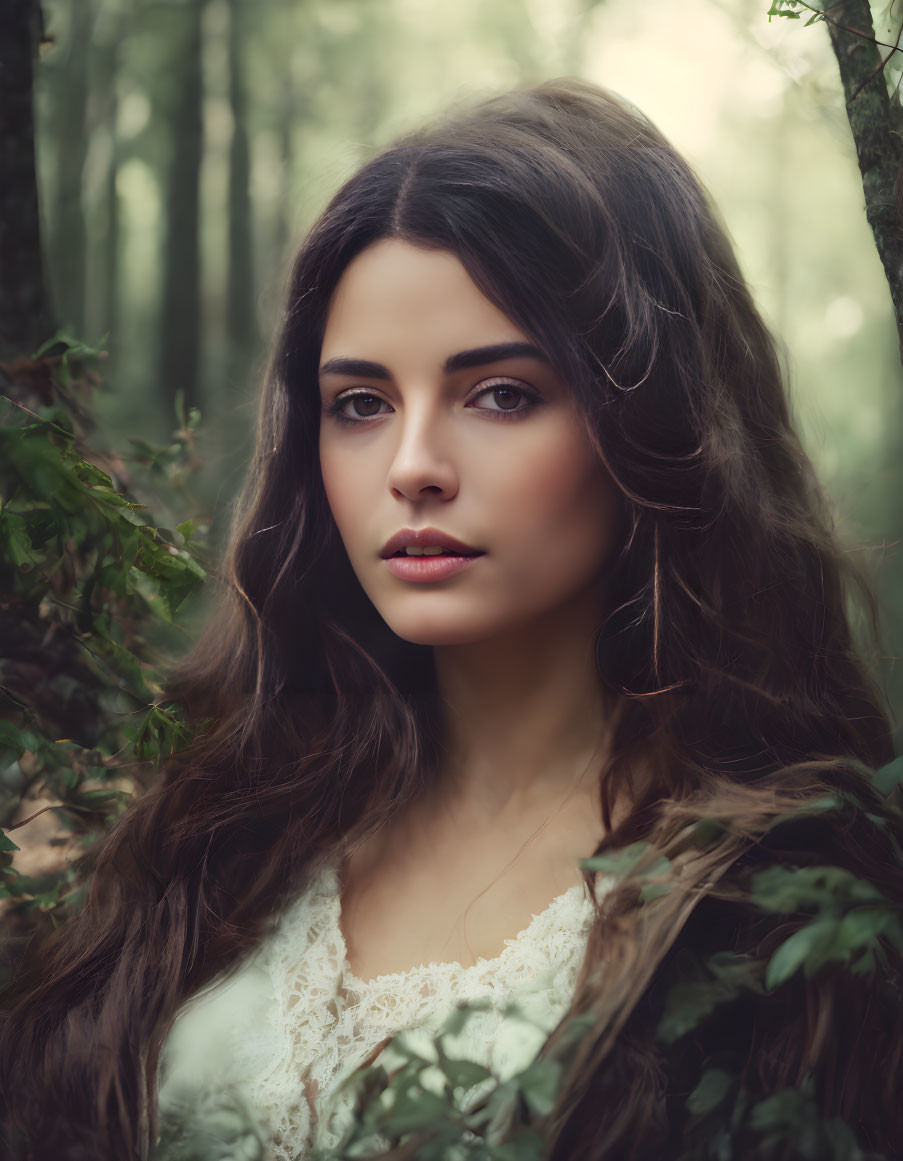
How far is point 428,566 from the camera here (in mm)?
1351

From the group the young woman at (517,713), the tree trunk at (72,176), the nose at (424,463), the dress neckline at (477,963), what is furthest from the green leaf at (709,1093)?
the tree trunk at (72,176)

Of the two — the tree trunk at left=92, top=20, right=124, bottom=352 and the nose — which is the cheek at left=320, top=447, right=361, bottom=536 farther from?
the tree trunk at left=92, top=20, right=124, bottom=352

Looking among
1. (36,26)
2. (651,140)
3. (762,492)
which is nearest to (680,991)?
(762,492)

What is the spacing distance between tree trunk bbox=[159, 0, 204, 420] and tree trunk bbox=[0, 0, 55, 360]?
74.7 inches

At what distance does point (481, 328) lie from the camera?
52.0 inches

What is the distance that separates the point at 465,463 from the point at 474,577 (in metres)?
0.14

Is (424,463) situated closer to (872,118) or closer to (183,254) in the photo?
(872,118)

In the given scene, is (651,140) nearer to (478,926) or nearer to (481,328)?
(481,328)

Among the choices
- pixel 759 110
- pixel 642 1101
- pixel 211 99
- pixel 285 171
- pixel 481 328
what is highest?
pixel 211 99

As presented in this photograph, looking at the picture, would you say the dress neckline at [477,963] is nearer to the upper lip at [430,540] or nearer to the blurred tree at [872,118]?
the upper lip at [430,540]

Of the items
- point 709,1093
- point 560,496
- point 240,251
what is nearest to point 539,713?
point 560,496

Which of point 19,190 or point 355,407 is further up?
point 19,190

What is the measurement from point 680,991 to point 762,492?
68cm

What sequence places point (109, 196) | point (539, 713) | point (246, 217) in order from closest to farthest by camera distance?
point (539, 713), point (109, 196), point (246, 217)
